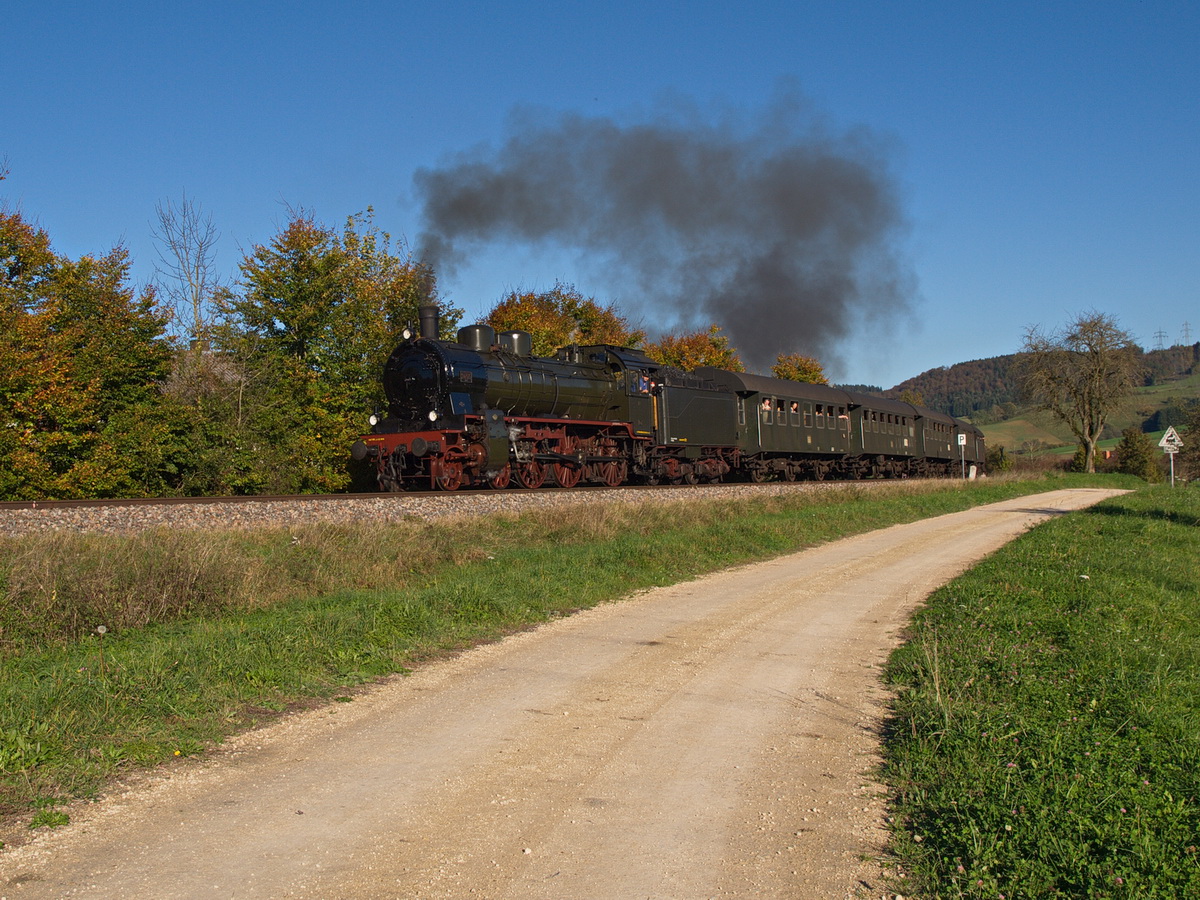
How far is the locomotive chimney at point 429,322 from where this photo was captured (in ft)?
79.9

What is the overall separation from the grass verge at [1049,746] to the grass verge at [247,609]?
178 inches

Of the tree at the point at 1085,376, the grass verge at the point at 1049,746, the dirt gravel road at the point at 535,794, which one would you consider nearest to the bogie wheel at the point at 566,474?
the grass verge at the point at 1049,746

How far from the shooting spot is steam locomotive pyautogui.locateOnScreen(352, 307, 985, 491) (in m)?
22.0

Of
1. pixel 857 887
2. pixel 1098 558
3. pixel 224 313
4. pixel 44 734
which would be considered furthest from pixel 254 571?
pixel 224 313

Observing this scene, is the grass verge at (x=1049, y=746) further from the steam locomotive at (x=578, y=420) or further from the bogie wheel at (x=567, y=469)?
the bogie wheel at (x=567, y=469)

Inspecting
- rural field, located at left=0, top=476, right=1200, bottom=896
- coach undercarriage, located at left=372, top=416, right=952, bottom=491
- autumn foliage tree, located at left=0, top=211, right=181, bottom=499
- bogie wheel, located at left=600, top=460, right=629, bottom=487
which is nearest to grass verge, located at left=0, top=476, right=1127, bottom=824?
rural field, located at left=0, top=476, right=1200, bottom=896

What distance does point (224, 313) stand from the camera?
32.3 m

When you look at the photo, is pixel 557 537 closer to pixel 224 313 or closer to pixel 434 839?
pixel 434 839

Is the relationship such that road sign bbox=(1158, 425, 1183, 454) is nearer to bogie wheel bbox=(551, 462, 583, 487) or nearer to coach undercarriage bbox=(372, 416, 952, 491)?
coach undercarriage bbox=(372, 416, 952, 491)

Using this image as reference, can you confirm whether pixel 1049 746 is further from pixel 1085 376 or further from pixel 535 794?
pixel 1085 376

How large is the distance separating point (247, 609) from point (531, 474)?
13.1 metres

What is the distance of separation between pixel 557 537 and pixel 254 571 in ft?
23.3

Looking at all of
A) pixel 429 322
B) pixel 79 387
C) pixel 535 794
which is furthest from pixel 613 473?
pixel 535 794

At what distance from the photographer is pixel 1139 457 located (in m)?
65.2
